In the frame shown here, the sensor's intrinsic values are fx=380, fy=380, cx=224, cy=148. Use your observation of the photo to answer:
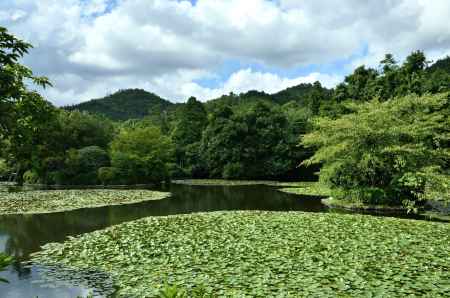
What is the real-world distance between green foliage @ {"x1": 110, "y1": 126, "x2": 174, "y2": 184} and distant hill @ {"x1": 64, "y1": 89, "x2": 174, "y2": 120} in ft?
201

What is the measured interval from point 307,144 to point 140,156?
2268 centimetres

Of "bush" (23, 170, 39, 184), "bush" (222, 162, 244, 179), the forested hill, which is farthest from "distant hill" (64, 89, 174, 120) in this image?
"bush" (23, 170, 39, 184)

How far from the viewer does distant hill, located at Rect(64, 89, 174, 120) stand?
359 feet

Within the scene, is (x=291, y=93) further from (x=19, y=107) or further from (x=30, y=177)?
(x=19, y=107)

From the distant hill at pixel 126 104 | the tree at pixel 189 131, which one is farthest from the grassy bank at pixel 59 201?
the distant hill at pixel 126 104

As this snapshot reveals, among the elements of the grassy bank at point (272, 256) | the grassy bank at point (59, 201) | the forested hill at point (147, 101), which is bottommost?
the grassy bank at point (272, 256)

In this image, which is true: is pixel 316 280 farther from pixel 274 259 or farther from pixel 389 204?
pixel 389 204

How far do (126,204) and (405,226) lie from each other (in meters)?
16.0

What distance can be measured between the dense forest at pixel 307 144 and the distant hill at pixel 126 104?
45.4m

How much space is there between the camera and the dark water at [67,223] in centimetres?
891

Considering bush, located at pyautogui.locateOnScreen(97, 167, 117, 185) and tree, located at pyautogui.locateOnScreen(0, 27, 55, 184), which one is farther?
bush, located at pyautogui.locateOnScreen(97, 167, 117, 185)

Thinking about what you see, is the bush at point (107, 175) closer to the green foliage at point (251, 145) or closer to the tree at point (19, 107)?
the green foliage at point (251, 145)

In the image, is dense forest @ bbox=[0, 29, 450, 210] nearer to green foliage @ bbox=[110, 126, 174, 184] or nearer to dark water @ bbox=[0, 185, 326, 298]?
green foliage @ bbox=[110, 126, 174, 184]

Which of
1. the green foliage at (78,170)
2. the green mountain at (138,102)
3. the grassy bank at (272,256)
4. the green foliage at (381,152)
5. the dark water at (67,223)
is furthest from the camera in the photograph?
the green mountain at (138,102)
